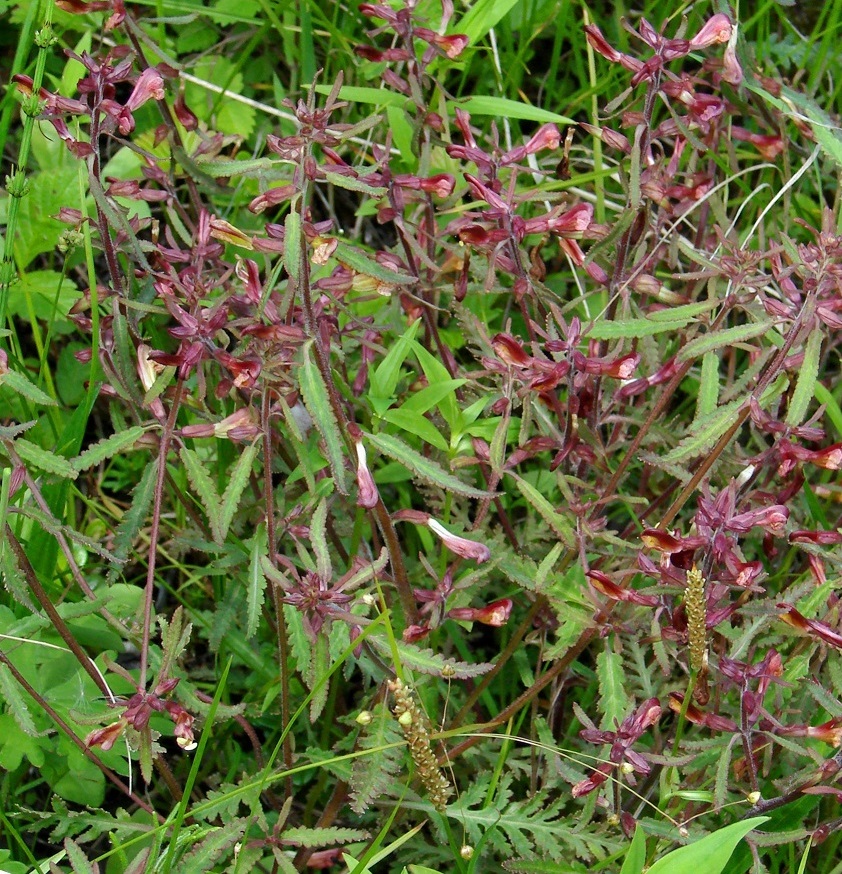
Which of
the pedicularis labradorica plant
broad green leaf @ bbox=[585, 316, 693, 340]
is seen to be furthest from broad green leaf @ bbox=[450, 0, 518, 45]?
broad green leaf @ bbox=[585, 316, 693, 340]

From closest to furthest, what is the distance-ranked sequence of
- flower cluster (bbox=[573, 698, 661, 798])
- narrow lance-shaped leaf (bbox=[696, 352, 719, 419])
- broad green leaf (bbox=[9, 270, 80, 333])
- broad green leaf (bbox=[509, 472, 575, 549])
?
flower cluster (bbox=[573, 698, 661, 798]) < broad green leaf (bbox=[509, 472, 575, 549]) < narrow lance-shaped leaf (bbox=[696, 352, 719, 419]) < broad green leaf (bbox=[9, 270, 80, 333])

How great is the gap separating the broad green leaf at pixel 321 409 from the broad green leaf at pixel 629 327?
0.57 m

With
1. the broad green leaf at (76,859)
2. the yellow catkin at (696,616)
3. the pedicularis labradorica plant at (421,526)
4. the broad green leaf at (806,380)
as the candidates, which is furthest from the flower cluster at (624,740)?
the broad green leaf at (76,859)

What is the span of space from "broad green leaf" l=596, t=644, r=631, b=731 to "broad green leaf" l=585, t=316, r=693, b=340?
1.95 ft

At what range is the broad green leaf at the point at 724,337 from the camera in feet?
6.00

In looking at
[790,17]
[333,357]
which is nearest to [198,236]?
[333,357]

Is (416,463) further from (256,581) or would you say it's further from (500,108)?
(500,108)

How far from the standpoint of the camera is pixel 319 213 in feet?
10.9

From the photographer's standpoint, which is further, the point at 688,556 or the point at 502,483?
the point at 502,483

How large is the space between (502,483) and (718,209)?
2.70 feet

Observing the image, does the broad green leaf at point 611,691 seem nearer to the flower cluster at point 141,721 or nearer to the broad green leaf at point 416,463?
the broad green leaf at point 416,463

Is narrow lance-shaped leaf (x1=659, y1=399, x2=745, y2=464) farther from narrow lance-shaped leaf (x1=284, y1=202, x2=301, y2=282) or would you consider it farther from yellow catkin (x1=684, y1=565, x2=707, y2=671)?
narrow lance-shaped leaf (x1=284, y1=202, x2=301, y2=282)

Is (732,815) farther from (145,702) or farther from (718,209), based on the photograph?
(718,209)

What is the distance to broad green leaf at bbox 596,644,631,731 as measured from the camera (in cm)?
193
